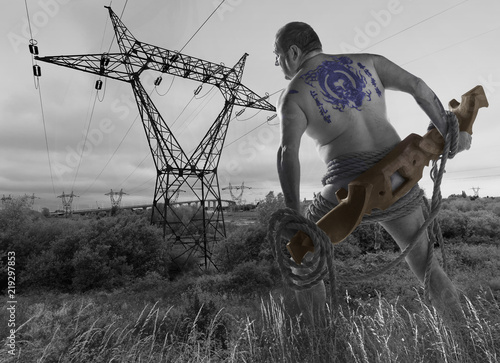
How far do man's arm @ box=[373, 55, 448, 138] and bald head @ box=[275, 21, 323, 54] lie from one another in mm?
434

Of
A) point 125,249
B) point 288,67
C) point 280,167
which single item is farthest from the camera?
point 125,249

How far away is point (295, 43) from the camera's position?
1905 millimetres

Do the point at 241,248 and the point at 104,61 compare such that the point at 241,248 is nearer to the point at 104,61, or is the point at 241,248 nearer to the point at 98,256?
the point at 98,256

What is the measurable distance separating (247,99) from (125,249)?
31.4 ft

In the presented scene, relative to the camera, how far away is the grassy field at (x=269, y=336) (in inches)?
72.4

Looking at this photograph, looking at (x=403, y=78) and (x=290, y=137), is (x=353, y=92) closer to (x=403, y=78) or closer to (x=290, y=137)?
(x=403, y=78)

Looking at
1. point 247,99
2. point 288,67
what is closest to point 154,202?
point 247,99

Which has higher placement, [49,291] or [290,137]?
[290,137]

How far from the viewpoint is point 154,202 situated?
13.9 meters

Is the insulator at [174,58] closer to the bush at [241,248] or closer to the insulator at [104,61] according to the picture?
the insulator at [104,61]

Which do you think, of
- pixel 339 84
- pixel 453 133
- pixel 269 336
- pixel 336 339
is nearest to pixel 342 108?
pixel 339 84

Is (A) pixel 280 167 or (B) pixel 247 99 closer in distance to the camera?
(A) pixel 280 167

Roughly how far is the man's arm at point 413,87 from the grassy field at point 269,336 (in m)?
1.17

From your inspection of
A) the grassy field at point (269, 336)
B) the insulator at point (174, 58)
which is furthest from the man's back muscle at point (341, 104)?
the insulator at point (174, 58)
